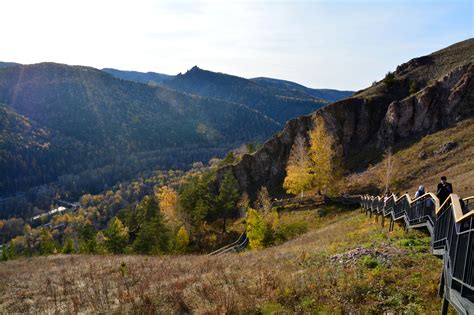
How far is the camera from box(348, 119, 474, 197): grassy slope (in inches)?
1506

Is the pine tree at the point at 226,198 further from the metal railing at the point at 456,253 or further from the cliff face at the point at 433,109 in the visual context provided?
the metal railing at the point at 456,253

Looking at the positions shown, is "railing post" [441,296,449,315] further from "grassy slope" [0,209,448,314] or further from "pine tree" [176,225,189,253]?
"pine tree" [176,225,189,253]

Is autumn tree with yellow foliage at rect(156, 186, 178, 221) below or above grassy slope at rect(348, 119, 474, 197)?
below

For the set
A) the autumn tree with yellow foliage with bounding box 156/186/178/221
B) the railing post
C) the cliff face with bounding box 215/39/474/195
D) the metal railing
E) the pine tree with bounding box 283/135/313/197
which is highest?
the cliff face with bounding box 215/39/474/195

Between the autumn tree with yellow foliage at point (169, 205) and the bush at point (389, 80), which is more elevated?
the bush at point (389, 80)

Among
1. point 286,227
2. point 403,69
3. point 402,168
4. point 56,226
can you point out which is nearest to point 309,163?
point 402,168

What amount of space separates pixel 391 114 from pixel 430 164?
1689 cm

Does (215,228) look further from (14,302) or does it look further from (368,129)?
(14,302)

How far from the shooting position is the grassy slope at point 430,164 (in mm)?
38263

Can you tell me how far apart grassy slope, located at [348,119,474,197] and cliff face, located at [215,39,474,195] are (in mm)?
4092

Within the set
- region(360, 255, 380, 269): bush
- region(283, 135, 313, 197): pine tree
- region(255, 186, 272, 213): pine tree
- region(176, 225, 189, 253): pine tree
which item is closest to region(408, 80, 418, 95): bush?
region(283, 135, 313, 197): pine tree

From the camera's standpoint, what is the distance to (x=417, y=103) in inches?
2234

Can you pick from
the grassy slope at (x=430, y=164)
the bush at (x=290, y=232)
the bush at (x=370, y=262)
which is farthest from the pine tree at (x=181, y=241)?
the bush at (x=370, y=262)

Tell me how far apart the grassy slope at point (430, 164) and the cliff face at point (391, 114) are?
4092mm
